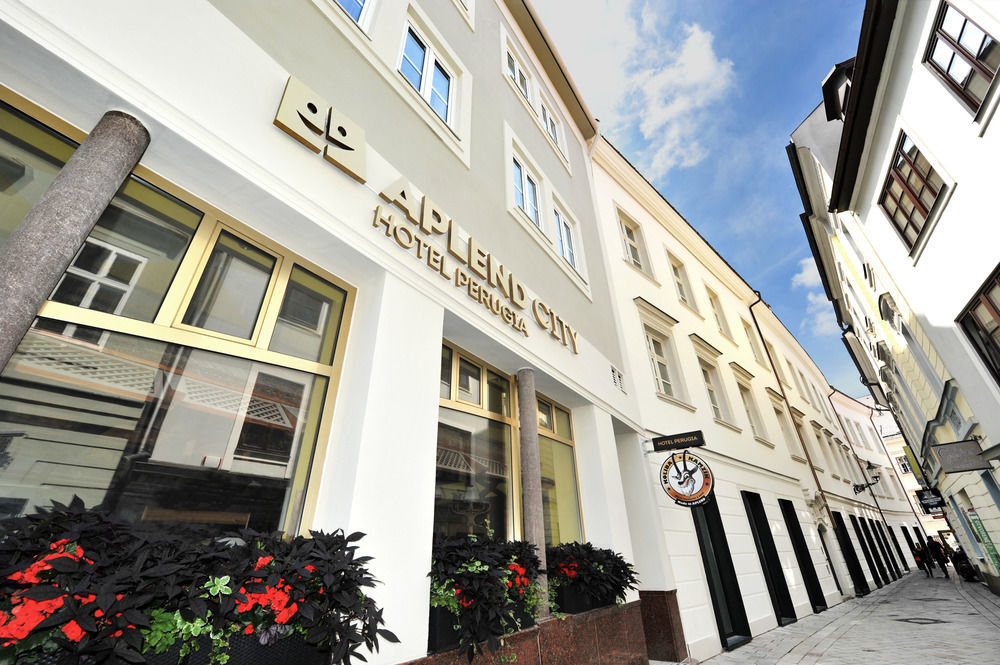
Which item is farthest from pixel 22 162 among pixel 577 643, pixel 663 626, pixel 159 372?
pixel 663 626

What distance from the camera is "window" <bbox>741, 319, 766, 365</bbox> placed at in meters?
15.7

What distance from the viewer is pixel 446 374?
14.7 ft

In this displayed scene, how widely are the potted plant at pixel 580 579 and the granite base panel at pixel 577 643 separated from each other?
13 cm

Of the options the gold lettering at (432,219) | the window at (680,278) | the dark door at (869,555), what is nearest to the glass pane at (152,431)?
the gold lettering at (432,219)

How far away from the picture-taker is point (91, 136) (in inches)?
88.0

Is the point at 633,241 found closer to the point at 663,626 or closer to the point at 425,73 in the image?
the point at 425,73

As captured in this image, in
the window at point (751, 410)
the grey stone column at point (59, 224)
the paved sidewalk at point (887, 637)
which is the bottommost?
the paved sidewalk at point (887, 637)

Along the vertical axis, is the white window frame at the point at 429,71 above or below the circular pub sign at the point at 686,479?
above

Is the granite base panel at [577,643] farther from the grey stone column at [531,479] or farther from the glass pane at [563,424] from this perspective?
the glass pane at [563,424]

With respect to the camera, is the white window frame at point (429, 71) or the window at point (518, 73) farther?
the window at point (518, 73)

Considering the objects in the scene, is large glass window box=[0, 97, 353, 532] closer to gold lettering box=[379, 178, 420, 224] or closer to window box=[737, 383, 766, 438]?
gold lettering box=[379, 178, 420, 224]

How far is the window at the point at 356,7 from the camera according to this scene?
15.1 feet

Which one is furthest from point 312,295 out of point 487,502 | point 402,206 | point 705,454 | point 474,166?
point 705,454

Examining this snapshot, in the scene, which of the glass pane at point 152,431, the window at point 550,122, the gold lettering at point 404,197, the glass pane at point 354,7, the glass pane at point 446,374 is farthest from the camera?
the window at point 550,122
